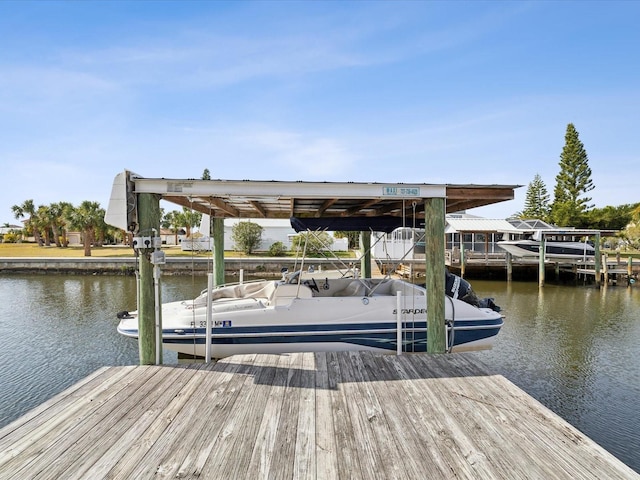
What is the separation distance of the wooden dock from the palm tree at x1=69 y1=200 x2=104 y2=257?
1448 inches

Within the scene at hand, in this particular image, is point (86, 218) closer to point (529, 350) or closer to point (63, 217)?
point (63, 217)

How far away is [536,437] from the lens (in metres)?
3.11

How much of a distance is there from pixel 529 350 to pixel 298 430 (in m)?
8.22

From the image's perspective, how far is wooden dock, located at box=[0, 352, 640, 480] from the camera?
266 centimetres

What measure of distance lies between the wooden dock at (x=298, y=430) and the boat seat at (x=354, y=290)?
2.78 metres

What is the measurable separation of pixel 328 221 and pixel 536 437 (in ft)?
16.3

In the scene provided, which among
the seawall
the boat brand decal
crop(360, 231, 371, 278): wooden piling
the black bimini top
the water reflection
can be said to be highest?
the black bimini top

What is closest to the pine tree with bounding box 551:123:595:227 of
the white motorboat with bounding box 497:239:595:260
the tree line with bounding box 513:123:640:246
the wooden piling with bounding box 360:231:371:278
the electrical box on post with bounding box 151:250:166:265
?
the tree line with bounding box 513:123:640:246

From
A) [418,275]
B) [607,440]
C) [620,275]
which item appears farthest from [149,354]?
[620,275]

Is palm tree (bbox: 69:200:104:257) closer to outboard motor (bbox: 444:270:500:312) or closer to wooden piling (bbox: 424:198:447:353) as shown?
outboard motor (bbox: 444:270:500:312)

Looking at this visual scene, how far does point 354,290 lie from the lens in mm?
7562

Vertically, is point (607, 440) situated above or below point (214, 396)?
below

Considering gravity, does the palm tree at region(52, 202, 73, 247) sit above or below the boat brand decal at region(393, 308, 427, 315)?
above

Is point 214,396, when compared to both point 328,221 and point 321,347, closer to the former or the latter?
point 321,347
